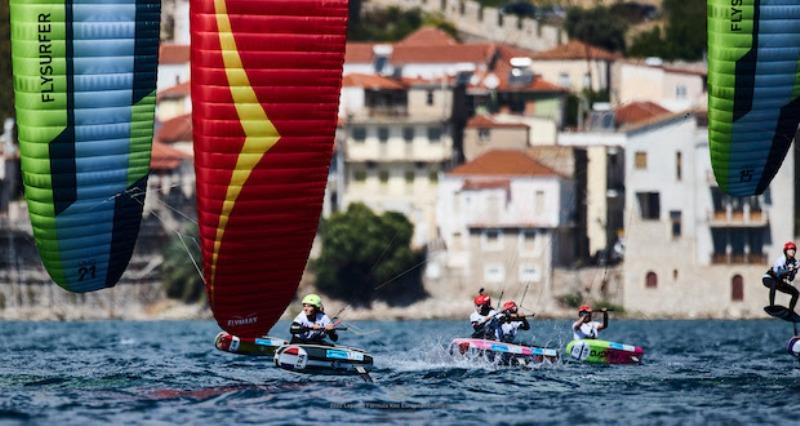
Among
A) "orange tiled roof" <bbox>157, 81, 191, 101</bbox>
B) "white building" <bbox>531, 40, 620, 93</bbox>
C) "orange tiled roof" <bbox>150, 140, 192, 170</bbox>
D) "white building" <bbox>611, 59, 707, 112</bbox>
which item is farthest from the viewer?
"white building" <bbox>531, 40, 620, 93</bbox>

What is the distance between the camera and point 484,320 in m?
49.6

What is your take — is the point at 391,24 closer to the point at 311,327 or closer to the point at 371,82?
the point at 371,82

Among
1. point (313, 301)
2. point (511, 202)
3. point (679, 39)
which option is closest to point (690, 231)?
point (511, 202)

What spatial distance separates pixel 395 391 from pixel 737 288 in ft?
Result: 219

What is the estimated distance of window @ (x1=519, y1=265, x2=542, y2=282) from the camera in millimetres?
109012

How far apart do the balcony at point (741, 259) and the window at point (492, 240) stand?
10584 millimetres

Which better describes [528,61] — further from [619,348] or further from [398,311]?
[619,348]

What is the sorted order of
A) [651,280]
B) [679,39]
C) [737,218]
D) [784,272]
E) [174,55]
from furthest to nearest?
[679,39] → [174,55] → [651,280] → [737,218] → [784,272]

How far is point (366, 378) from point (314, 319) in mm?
1518

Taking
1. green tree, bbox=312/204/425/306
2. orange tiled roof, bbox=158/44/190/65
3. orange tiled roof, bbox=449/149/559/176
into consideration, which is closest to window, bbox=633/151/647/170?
orange tiled roof, bbox=449/149/559/176

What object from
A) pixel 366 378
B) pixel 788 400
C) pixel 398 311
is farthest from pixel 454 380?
pixel 398 311

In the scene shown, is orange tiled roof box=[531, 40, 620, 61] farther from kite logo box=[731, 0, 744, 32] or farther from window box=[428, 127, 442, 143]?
kite logo box=[731, 0, 744, 32]

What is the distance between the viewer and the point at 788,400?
136 feet

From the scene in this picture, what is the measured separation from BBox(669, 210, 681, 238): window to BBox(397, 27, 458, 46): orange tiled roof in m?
33.8
